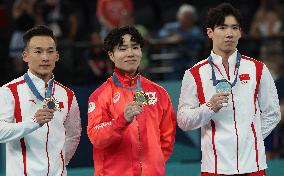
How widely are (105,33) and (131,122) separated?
273 inches

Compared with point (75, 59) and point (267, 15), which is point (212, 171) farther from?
point (267, 15)

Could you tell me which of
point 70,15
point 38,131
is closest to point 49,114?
point 38,131

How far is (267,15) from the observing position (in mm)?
14055

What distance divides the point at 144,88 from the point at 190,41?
550cm

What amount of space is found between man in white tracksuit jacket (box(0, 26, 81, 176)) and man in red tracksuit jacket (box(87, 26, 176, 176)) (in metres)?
0.28

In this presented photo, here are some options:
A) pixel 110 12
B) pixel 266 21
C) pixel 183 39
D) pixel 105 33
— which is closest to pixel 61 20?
pixel 105 33

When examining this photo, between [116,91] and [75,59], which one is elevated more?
[75,59]

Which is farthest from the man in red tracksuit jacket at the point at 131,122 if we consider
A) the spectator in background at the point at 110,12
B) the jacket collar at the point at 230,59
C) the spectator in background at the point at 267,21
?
the spectator in background at the point at 267,21

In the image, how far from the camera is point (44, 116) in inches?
271

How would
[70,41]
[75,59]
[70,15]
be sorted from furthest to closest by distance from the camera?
[70,15], [70,41], [75,59]

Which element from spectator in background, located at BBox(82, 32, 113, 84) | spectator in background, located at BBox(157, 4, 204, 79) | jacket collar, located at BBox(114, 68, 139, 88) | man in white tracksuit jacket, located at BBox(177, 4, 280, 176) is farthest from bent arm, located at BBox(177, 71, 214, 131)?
spectator in background, located at BBox(157, 4, 204, 79)

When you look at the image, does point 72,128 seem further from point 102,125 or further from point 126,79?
point 126,79

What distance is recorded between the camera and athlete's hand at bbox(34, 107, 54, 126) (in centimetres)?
689

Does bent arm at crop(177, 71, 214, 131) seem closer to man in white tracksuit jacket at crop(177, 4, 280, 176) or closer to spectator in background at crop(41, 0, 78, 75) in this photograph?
man in white tracksuit jacket at crop(177, 4, 280, 176)
